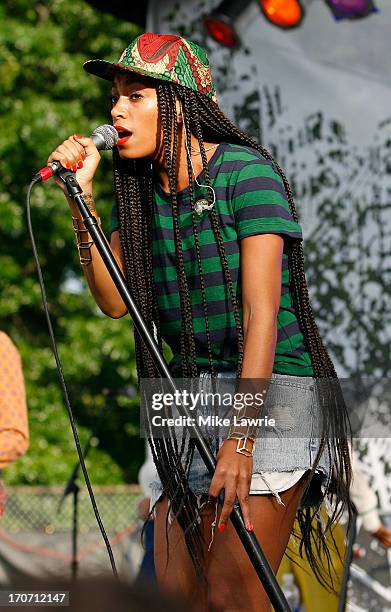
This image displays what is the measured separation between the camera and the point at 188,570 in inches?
82.4

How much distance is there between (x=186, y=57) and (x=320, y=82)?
6.91ft

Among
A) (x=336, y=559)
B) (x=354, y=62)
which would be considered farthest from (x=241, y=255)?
(x=354, y=62)

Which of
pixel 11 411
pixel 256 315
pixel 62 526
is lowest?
pixel 62 526

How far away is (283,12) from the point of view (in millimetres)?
4309

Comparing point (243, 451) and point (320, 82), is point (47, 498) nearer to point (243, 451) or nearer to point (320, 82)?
point (320, 82)

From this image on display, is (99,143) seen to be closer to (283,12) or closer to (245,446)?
(245,446)

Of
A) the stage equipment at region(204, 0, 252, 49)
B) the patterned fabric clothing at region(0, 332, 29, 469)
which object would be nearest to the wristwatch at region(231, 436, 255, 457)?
the patterned fabric clothing at region(0, 332, 29, 469)

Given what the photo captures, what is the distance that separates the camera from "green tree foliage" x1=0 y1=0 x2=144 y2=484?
9.84 metres

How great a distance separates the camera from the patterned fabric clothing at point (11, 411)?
300 centimetres

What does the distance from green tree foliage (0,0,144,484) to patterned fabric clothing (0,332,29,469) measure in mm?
6290

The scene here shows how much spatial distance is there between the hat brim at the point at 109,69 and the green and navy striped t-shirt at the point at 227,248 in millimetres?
237

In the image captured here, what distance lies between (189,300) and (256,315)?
0.60 feet

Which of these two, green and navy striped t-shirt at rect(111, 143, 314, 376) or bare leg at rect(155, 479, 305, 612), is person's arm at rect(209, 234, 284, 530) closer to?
green and navy striped t-shirt at rect(111, 143, 314, 376)

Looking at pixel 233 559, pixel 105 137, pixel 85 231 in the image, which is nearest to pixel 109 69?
pixel 105 137
